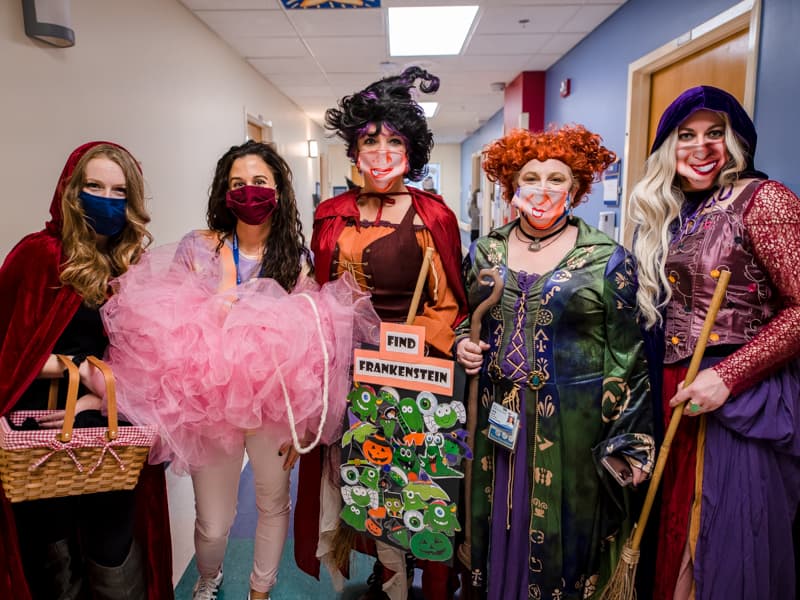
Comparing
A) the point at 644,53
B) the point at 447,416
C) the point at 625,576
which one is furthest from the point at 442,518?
the point at 644,53

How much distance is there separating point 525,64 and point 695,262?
521 centimetres

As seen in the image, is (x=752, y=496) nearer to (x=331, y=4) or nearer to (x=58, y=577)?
(x=58, y=577)

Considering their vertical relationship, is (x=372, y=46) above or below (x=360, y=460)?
above

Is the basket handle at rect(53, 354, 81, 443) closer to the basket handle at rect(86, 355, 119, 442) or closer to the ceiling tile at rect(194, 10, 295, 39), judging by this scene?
the basket handle at rect(86, 355, 119, 442)

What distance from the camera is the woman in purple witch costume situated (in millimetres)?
1438

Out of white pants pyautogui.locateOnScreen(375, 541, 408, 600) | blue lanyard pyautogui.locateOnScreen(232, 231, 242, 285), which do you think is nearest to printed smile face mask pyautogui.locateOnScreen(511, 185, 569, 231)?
blue lanyard pyautogui.locateOnScreen(232, 231, 242, 285)

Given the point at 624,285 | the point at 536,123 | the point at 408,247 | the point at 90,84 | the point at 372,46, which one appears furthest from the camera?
the point at 536,123

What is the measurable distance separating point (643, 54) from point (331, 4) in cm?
225

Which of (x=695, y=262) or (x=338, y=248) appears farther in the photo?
(x=338, y=248)

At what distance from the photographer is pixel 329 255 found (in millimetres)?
1809

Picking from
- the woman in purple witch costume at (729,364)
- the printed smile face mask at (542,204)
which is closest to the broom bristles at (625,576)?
the woman in purple witch costume at (729,364)

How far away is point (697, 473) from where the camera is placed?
1542 mm

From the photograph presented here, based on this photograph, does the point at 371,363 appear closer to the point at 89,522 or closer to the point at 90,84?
the point at 89,522

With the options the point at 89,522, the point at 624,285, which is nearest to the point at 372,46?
the point at 624,285
